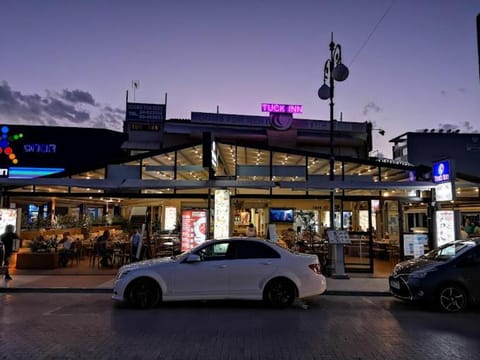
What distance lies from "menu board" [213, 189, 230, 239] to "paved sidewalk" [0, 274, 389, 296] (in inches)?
148

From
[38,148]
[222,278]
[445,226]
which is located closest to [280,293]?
[222,278]

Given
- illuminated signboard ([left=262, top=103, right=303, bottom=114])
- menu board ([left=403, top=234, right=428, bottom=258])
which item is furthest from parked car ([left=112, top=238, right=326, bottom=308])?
illuminated signboard ([left=262, top=103, right=303, bottom=114])

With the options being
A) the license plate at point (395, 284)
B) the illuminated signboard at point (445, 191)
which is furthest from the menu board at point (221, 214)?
the illuminated signboard at point (445, 191)

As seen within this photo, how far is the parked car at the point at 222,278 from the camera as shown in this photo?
8.00m

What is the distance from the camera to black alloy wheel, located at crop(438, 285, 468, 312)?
7.93 metres

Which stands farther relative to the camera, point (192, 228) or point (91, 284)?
point (192, 228)

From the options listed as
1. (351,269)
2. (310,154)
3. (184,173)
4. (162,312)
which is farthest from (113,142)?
(162,312)

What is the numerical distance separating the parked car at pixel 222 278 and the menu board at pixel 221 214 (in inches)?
201

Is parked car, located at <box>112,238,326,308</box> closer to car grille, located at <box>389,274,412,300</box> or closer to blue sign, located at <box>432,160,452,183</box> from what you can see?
car grille, located at <box>389,274,412,300</box>

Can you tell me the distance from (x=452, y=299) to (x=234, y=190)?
9.79m

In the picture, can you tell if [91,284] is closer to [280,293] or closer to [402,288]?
[280,293]

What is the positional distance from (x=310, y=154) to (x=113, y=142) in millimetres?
20171

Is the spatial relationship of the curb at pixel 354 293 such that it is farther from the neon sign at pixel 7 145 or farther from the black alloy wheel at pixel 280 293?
the neon sign at pixel 7 145

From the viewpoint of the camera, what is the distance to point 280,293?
8156mm
